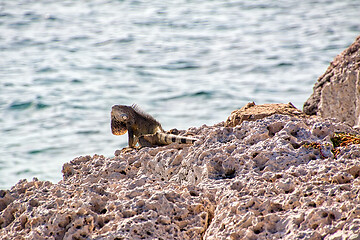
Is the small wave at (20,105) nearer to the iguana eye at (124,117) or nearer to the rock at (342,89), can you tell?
the iguana eye at (124,117)

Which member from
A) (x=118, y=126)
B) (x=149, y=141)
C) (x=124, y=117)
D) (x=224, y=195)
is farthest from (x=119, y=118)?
(x=224, y=195)

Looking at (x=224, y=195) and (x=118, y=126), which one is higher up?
(x=224, y=195)

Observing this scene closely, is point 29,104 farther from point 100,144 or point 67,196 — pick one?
point 67,196

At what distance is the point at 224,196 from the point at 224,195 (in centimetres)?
2

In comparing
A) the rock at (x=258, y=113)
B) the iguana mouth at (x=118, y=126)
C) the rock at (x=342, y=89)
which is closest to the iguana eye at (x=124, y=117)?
the iguana mouth at (x=118, y=126)

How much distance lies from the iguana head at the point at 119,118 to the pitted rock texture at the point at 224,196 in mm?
2265

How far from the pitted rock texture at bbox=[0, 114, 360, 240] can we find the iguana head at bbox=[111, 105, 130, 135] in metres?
2.27

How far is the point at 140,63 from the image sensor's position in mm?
16438

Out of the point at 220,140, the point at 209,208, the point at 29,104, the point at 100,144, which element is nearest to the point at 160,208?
the point at 209,208

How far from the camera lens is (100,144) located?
39.4 feet

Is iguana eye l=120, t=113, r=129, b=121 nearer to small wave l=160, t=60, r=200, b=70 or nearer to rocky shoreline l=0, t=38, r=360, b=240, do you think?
rocky shoreline l=0, t=38, r=360, b=240

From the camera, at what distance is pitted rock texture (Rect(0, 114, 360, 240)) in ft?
8.39

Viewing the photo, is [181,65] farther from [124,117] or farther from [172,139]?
[172,139]

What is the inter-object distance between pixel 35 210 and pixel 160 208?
2.45 feet
